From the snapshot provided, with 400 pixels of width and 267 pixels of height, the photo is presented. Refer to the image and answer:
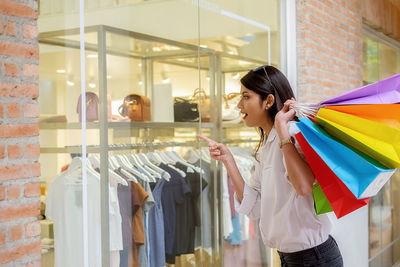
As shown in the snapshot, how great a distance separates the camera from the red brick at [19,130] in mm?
1938

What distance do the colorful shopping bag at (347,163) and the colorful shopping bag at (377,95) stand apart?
0.49 feet

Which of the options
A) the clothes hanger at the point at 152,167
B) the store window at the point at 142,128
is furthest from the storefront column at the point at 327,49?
the clothes hanger at the point at 152,167

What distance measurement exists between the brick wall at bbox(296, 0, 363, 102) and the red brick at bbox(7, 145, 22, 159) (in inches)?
116

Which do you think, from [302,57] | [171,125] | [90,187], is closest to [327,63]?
[302,57]

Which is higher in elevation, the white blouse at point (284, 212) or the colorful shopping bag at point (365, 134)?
the colorful shopping bag at point (365, 134)

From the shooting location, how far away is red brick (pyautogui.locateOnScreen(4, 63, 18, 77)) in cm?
195

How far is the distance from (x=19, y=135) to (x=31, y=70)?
0.86ft

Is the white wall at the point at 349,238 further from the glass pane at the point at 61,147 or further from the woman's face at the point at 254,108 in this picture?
the glass pane at the point at 61,147

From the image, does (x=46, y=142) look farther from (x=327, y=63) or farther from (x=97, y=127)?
(x=327, y=63)

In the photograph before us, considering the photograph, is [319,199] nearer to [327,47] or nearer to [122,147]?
[122,147]

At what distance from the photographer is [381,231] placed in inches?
247

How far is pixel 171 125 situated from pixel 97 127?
0.65 meters

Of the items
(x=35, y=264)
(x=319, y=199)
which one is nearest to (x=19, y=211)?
(x=35, y=264)

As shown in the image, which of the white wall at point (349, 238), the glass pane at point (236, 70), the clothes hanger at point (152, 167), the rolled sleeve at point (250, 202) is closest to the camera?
the rolled sleeve at point (250, 202)
